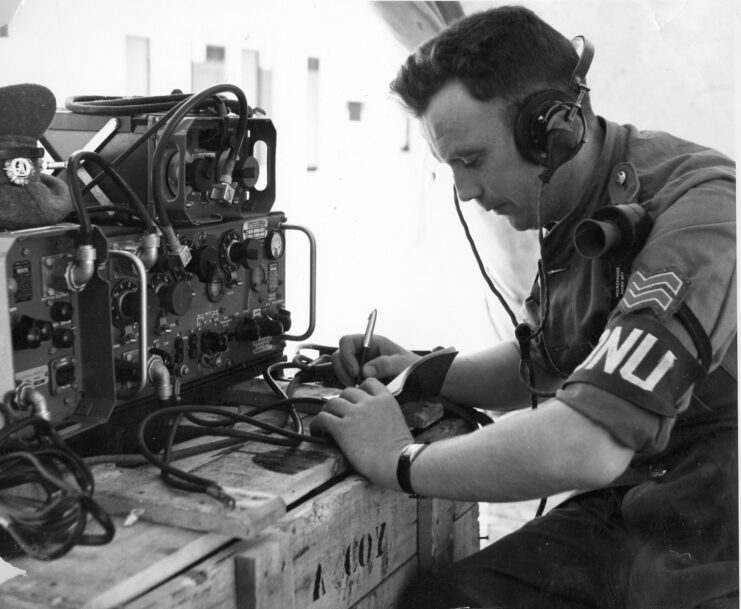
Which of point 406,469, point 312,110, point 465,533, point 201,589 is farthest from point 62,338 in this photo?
point 312,110

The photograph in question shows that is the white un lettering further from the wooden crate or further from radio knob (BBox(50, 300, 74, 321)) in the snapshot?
A: radio knob (BBox(50, 300, 74, 321))

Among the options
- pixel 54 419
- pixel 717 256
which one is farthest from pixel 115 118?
pixel 717 256

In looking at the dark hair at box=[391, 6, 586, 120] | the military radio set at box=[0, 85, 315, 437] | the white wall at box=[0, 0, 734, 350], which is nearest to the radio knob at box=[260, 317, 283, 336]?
the military radio set at box=[0, 85, 315, 437]

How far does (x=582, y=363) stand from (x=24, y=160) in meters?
0.84

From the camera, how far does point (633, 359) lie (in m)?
1.19

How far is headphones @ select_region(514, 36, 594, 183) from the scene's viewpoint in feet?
4.59

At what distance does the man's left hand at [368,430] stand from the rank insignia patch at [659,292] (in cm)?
40

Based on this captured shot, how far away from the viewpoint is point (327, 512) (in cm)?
122

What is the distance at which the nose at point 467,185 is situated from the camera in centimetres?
155

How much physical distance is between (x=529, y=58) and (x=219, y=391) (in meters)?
0.80

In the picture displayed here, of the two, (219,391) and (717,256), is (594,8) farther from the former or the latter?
(219,391)

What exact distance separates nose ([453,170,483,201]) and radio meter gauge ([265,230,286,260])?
1.16 feet

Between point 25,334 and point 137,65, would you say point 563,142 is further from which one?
point 137,65

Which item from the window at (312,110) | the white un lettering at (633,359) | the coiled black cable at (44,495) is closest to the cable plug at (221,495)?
the coiled black cable at (44,495)
